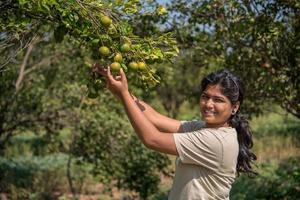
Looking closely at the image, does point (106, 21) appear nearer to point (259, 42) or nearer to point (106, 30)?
point (106, 30)

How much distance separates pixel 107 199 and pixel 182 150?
866 cm

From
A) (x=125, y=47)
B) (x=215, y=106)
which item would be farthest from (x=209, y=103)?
(x=125, y=47)

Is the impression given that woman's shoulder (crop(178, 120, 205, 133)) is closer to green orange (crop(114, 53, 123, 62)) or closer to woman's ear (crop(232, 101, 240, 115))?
woman's ear (crop(232, 101, 240, 115))

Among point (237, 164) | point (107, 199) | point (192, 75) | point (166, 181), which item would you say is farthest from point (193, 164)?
point (192, 75)

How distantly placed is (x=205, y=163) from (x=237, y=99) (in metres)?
0.44

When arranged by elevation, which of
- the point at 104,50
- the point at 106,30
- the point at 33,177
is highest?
the point at 106,30

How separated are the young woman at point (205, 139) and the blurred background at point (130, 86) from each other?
1.07 ft

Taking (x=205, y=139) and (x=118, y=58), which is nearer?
(x=118, y=58)

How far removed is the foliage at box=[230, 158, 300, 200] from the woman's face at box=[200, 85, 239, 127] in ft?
17.1

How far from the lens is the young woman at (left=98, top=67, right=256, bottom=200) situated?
10.4 feet

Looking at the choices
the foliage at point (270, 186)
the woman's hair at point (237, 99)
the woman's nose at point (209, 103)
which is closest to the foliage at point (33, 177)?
the foliage at point (270, 186)

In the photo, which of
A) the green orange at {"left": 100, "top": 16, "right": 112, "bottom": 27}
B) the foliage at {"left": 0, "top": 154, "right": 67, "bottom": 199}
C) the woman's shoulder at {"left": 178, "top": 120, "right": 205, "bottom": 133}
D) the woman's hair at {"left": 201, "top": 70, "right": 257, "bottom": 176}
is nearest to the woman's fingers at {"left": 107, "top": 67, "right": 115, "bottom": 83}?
the green orange at {"left": 100, "top": 16, "right": 112, "bottom": 27}

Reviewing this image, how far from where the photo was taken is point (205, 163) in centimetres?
324

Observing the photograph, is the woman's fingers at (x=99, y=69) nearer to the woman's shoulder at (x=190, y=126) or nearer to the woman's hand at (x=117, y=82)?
the woman's hand at (x=117, y=82)
